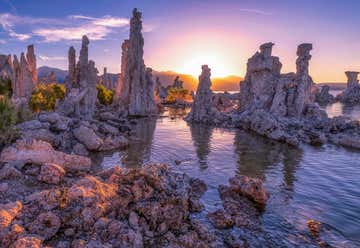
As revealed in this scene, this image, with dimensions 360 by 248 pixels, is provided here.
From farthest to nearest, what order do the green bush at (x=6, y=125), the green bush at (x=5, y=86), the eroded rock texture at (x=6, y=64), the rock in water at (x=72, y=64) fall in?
the eroded rock texture at (x=6, y=64) < the green bush at (x=5, y=86) < the rock in water at (x=72, y=64) < the green bush at (x=6, y=125)

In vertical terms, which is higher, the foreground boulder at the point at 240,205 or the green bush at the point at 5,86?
the green bush at the point at 5,86

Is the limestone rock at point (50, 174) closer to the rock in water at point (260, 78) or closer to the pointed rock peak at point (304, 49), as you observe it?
the rock in water at point (260, 78)

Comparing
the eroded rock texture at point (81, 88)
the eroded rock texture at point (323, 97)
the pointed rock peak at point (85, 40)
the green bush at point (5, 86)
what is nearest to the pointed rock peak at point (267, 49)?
the eroded rock texture at point (81, 88)

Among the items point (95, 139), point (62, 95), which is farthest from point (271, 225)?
point (62, 95)

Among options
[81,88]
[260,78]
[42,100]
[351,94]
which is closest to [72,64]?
[81,88]

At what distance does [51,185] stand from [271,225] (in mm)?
10482

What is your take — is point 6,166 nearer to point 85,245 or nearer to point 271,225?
point 85,245

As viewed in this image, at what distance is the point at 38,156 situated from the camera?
623 inches

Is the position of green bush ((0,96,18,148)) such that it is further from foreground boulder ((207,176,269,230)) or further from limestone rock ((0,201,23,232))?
foreground boulder ((207,176,269,230))

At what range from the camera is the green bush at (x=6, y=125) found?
1718 centimetres

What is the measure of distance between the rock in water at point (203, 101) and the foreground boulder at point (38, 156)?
40437 mm

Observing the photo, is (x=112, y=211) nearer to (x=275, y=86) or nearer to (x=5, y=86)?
(x=275, y=86)

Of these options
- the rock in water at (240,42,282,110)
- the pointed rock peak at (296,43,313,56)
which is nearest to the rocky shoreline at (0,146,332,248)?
the rock in water at (240,42,282,110)

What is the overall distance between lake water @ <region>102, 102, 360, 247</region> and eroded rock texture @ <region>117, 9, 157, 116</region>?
21.0 meters
